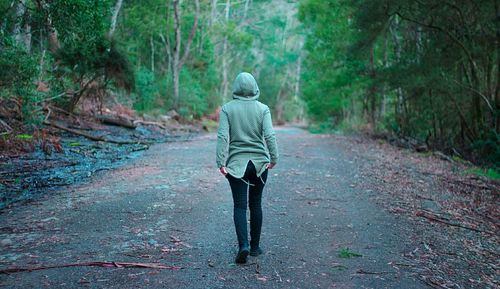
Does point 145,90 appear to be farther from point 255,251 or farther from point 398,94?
point 255,251

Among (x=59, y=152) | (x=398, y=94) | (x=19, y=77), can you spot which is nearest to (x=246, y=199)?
(x=19, y=77)

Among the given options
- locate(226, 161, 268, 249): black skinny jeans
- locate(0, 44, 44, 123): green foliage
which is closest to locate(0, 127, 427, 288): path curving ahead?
locate(226, 161, 268, 249): black skinny jeans

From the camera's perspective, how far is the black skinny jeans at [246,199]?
4781mm

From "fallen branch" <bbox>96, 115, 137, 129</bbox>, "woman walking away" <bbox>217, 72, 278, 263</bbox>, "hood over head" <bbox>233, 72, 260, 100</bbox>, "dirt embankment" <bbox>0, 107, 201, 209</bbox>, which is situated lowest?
"dirt embankment" <bbox>0, 107, 201, 209</bbox>

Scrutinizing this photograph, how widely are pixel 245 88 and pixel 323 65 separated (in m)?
27.3

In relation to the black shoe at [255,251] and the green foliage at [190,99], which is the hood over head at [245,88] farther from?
the green foliage at [190,99]

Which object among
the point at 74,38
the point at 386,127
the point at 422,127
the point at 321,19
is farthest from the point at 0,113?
the point at 321,19

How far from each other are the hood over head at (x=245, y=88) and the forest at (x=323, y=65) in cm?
520

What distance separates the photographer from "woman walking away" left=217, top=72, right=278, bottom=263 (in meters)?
4.77

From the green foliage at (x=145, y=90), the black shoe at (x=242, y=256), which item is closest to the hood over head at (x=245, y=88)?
the black shoe at (x=242, y=256)

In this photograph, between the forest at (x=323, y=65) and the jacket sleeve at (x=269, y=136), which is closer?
the jacket sleeve at (x=269, y=136)

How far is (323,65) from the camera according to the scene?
31250 millimetres

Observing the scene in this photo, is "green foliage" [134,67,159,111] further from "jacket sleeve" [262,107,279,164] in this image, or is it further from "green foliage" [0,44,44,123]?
"jacket sleeve" [262,107,279,164]

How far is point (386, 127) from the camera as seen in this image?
2503 centimetres
